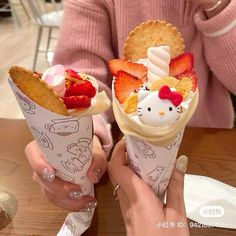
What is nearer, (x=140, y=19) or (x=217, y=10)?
(x=217, y=10)

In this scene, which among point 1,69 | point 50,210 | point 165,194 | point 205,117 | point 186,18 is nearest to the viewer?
point 165,194

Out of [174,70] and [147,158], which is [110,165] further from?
[174,70]

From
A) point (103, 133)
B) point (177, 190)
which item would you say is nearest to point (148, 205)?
point (177, 190)

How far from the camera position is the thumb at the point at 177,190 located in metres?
A: 0.59

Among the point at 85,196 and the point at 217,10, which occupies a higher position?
the point at 217,10

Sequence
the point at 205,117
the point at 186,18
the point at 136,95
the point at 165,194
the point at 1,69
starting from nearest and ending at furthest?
the point at 136,95 < the point at 165,194 < the point at 186,18 < the point at 205,117 < the point at 1,69

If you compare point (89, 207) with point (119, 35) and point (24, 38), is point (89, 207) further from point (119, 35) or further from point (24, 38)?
point (24, 38)

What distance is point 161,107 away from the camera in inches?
19.9

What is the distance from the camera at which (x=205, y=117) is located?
3.43 feet

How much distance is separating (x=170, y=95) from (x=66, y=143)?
20 centimetres

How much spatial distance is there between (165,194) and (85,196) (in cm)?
17

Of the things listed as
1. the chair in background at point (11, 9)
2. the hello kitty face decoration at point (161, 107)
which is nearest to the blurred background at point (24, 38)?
the chair in background at point (11, 9)

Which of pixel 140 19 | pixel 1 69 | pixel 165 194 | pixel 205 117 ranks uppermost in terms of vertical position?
pixel 140 19

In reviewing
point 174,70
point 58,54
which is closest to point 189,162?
point 174,70
